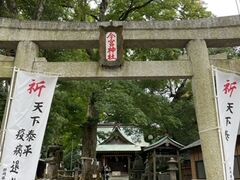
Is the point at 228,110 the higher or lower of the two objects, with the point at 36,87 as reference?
lower

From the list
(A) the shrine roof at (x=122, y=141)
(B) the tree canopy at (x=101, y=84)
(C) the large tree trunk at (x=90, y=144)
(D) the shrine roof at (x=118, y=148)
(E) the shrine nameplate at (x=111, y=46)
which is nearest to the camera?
(E) the shrine nameplate at (x=111, y=46)

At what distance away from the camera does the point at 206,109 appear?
6.07m

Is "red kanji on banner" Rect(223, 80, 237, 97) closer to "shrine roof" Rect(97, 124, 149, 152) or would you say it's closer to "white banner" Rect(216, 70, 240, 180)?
"white banner" Rect(216, 70, 240, 180)

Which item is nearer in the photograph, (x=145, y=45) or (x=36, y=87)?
(x=36, y=87)

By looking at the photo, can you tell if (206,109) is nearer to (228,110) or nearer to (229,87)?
(228,110)

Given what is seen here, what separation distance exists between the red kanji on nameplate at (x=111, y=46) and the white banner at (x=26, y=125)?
130cm

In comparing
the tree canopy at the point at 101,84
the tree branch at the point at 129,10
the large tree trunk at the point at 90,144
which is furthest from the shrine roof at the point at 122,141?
the tree branch at the point at 129,10

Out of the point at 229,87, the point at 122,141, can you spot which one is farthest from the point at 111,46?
the point at 122,141

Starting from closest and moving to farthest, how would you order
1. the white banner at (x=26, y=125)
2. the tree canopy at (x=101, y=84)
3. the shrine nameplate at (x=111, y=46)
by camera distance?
the white banner at (x=26, y=125)
the shrine nameplate at (x=111, y=46)
the tree canopy at (x=101, y=84)

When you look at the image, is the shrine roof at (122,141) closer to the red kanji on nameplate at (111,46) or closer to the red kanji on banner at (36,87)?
the red kanji on nameplate at (111,46)

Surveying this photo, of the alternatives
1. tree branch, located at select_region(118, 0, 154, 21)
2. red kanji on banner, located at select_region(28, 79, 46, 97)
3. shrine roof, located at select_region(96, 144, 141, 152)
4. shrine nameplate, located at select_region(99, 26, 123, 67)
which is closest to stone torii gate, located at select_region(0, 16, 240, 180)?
shrine nameplate, located at select_region(99, 26, 123, 67)

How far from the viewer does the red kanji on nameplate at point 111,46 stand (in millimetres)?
6391

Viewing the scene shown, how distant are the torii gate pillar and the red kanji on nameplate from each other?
1719 mm

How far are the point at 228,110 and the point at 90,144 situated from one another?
10292mm
